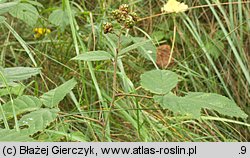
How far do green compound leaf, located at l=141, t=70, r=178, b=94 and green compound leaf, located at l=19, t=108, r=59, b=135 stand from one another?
184mm

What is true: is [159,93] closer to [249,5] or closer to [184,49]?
[184,49]

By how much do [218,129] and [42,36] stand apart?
69 cm

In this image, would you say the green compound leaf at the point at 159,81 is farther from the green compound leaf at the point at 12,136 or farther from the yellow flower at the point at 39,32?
the yellow flower at the point at 39,32

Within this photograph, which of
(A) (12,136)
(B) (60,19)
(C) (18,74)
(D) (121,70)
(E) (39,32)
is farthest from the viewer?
(E) (39,32)

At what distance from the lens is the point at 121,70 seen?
1.33 metres

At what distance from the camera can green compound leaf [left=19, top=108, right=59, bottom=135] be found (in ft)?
2.79

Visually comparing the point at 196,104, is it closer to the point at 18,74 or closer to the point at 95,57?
the point at 95,57

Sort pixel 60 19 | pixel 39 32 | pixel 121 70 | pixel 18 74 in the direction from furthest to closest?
pixel 39 32
pixel 60 19
pixel 121 70
pixel 18 74

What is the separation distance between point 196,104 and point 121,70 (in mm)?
523

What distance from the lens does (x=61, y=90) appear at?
3.10 ft

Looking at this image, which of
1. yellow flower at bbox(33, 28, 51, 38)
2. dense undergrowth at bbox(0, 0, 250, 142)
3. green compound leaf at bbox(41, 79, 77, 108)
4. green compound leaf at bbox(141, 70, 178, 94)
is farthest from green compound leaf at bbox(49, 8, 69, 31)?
green compound leaf at bbox(141, 70, 178, 94)

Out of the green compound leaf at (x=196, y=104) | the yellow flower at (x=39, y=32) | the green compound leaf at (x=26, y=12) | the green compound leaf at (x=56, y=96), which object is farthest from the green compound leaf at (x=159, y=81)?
the yellow flower at (x=39, y=32)

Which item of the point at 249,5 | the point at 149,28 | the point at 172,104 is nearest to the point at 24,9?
the point at 149,28

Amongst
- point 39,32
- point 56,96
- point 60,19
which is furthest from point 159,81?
point 39,32
